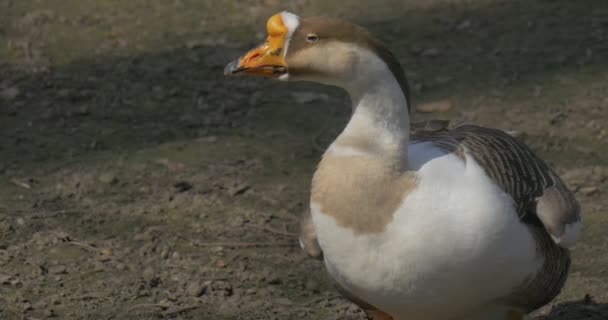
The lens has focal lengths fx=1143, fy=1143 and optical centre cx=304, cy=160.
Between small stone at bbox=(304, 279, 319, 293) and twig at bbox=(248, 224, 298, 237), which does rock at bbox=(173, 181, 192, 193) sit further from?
small stone at bbox=(304, 279, 319, 293)

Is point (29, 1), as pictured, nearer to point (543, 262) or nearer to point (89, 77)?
point (89, 77)

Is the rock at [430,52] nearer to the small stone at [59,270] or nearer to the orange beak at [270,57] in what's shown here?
the small stone at [59,270]

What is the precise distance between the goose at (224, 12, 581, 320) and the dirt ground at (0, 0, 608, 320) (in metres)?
1.09

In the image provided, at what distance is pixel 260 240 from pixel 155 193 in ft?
2.57

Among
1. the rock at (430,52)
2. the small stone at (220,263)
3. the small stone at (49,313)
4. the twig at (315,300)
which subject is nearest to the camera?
the small stone at (49,313)

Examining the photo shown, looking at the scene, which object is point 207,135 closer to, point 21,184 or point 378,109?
point 21,184

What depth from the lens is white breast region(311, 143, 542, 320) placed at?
4.10 metres

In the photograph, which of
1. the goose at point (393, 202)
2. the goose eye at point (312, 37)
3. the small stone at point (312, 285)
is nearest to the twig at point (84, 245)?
the small stone at point (312, 285)

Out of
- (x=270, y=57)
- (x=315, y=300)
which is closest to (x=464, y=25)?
(x=315, y=300)

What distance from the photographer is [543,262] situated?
448 centimetres

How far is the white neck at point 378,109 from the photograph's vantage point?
13.6 ft

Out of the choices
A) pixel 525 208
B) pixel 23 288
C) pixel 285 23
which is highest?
pixel 285 23

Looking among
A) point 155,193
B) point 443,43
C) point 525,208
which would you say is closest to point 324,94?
point 443,43

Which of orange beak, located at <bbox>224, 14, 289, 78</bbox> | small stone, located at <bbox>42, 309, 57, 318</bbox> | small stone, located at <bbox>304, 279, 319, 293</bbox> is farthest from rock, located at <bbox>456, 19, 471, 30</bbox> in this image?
orange beak, located at <bbox>224, 14, 289, 78</bbox>
